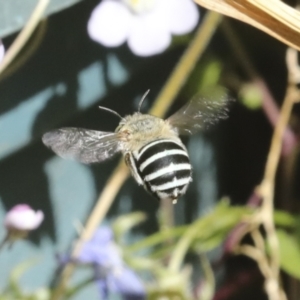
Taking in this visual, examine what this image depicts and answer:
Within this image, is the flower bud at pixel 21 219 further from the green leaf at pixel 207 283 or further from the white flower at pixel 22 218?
the green leaf at pixel 207 283

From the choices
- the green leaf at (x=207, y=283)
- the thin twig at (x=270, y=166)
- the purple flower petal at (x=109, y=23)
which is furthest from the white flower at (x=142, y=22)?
the green leaf at (x=207, y=283)

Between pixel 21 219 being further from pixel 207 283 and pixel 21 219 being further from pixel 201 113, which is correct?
pixel 207 283

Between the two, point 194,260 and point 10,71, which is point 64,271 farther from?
point 194,260

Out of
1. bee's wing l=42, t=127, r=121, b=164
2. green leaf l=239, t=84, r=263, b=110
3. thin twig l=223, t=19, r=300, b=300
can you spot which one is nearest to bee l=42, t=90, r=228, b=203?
bee's wing l=42, t=127, r=121, b=164

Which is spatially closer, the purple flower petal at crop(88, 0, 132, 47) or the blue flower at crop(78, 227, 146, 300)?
the purple flower petal at crop(88, 0, 132, 47)

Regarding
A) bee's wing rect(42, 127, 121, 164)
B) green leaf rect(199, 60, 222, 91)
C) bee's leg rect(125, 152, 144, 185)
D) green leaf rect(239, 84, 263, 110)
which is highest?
bee's wing rect(42, 127, 121, 164)

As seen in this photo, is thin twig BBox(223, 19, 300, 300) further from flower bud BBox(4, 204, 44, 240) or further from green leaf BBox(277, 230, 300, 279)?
flower bud BBox(4, 204, 44, 240)
